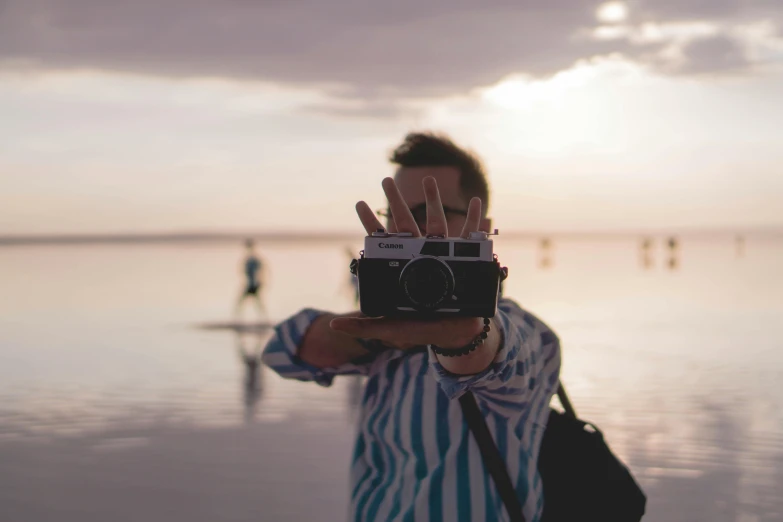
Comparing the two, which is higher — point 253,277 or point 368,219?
point 368,219

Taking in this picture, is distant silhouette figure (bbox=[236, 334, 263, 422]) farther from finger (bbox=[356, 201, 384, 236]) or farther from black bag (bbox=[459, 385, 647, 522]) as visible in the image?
finger (bbox=[356, 201, 384, 236])

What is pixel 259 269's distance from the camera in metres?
17.3

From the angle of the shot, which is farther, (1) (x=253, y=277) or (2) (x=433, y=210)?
(1) (x=253, y=277)

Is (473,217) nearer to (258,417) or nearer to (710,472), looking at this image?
(710,472)

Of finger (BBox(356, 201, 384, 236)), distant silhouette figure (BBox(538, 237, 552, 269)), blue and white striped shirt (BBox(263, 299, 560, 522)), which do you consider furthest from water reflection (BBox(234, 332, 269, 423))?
distant silhouette figure (BBox(538, 237, 552, 269))

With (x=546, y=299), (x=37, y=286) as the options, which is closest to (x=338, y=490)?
(x=546, y=299)

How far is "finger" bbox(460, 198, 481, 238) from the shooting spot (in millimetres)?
1830

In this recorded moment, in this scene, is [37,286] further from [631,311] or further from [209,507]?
[209,507]

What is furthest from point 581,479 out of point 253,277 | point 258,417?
point 253,277

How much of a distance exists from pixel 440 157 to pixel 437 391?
68 centimetres

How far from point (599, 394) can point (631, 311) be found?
31.8ft

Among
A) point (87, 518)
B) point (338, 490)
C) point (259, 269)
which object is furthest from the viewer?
point (259, 269)

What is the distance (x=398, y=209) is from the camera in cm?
184

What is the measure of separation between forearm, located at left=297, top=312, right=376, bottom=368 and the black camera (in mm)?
299
